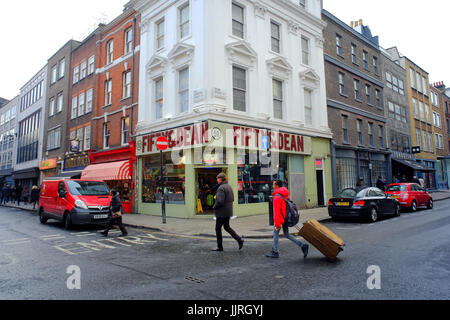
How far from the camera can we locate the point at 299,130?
57.0 ft

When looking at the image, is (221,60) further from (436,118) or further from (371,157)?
(436,118)

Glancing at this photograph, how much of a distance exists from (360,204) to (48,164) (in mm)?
28143

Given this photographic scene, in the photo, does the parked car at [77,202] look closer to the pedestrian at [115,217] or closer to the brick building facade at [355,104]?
the pedestrian at [115,217]

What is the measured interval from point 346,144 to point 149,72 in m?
14.9

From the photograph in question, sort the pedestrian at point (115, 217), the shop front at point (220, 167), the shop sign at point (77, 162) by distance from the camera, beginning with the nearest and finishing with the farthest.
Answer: the pedestrian at point (115, 217) → the shop front at point (220, 167) → the shop sign at point (77, 162)

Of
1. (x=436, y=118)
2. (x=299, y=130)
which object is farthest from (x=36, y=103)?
(x=436, y=118)

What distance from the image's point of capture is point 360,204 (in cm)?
1159

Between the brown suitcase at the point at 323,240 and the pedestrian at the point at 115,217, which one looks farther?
the pedestrian at the point at 115,217

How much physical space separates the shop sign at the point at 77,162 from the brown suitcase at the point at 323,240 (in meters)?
19.9

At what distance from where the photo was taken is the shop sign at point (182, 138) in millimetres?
12922

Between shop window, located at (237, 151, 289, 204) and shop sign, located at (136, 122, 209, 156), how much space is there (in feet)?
7.65

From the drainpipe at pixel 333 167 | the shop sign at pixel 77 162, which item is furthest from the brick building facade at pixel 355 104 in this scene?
the shop sign at pixel 77 162

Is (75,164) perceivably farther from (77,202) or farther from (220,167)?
(220,167)
